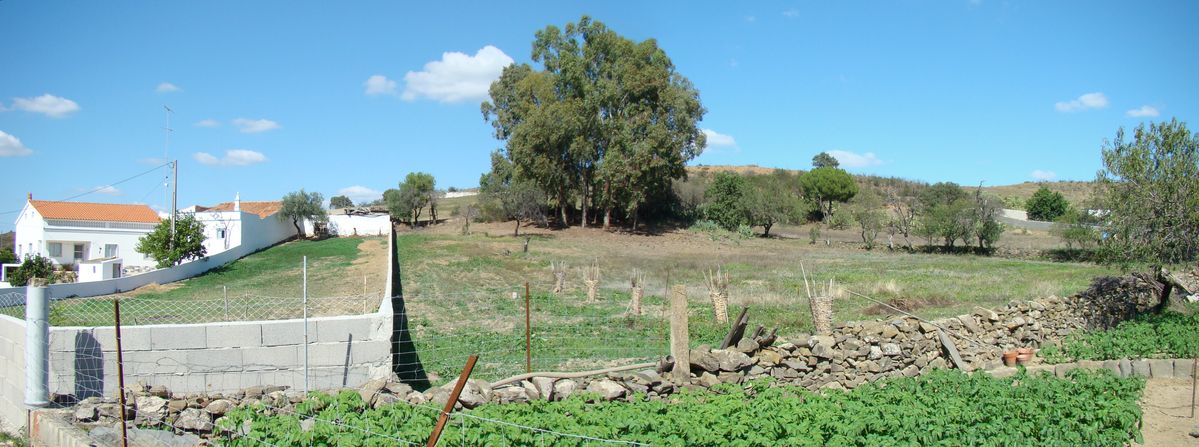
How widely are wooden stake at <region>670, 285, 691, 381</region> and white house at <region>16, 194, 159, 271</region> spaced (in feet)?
137

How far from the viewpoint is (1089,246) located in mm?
34844

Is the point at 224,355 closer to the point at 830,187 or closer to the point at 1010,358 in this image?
the point at 1010,358

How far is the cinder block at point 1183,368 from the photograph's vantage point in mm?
11023

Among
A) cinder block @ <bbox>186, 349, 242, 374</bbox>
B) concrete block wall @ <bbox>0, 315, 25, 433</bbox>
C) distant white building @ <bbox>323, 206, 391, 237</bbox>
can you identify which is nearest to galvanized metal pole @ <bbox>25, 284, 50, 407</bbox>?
concrete block wall @ <bbox>0, 315, 25, 433</bbox>

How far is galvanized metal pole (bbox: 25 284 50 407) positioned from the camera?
26.3 feet

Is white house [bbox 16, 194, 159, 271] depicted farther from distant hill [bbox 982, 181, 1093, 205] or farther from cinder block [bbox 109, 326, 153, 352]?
distant hill [bbox 982, 181, 1093, 205]

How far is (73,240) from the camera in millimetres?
43625

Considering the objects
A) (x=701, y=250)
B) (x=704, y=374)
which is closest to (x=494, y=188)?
(x=701, y=250)

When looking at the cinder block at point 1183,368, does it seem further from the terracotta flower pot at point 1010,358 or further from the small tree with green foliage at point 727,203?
the small tree with green foliage at point 727,203

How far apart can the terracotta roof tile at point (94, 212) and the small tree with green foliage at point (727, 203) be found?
39.1 metres

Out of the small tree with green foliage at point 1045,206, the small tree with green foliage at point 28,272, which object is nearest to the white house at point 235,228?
the small tree with green foliage at point 28,272

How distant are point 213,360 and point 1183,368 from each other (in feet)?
44.9

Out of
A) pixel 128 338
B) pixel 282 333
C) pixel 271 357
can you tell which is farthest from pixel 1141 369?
pixel 128 338

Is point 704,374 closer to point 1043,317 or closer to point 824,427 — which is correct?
point 824,427
